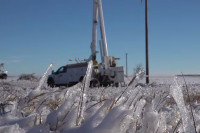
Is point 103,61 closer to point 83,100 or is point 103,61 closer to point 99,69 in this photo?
point 99,69

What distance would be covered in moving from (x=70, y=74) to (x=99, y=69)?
2719mm

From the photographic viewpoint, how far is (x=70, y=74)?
20.0m

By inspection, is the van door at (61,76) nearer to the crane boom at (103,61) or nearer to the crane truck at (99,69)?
the crane truck at (99,69)

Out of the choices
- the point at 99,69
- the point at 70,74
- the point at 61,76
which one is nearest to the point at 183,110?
the point at 99,69

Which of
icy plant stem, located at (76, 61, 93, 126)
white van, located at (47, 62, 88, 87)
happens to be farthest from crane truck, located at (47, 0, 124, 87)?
icy plant stem, located at (76, 61, 93, 126)

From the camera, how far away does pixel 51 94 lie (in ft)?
6.25

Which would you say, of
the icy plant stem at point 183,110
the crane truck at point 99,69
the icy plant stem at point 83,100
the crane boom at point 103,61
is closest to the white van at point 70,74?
the crane truck at point 99,69

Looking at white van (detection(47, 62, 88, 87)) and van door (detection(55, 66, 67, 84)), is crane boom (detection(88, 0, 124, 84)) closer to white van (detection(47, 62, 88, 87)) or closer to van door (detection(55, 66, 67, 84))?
white van (detection(47, 62, 88, 87))

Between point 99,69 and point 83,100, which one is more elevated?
point 99,69

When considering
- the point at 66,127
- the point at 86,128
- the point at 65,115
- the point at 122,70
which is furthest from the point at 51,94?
the point at 122,70

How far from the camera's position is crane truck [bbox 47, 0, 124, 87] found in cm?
1822

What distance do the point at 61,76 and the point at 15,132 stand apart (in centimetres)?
2003

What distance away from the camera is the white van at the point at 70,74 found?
19391 mm

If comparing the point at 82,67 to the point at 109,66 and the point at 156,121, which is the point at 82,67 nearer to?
the point at 109,66
